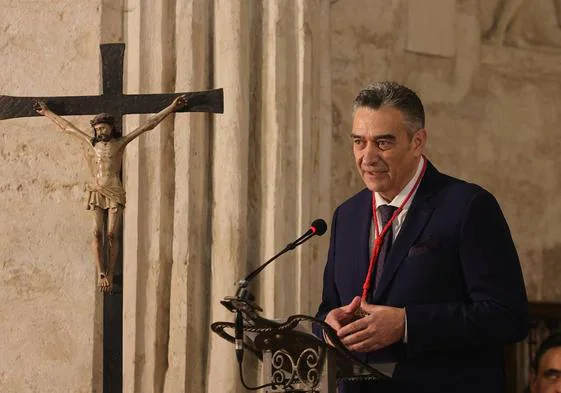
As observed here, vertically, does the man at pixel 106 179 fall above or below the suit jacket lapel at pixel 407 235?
above

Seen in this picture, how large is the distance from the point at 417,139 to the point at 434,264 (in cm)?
43

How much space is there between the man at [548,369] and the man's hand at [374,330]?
1549mm

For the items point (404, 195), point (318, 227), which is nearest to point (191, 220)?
point (318, 227)

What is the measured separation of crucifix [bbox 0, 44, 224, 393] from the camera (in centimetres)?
609

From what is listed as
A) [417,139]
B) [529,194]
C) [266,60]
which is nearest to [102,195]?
[266,60]

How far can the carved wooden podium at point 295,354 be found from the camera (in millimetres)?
4406

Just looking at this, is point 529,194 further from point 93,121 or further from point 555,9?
point 93,121

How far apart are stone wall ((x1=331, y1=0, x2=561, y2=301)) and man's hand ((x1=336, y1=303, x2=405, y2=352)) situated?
2809 mm

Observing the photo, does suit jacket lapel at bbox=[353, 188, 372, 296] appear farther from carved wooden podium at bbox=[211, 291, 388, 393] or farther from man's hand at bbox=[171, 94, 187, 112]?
man's hand at bbox=[171, 94, 187, 112]

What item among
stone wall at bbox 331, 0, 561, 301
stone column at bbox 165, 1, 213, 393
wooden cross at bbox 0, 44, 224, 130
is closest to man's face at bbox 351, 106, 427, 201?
wooden cross at bbox 0, 44, 224, 130

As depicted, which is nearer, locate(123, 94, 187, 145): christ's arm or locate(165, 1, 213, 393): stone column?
locate(123, 94, 187, 145): christ's arm

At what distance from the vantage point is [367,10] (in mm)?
7383

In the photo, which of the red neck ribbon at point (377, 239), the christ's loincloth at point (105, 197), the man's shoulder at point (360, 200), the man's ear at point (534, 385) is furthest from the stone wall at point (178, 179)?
the red neck ribbon at point (377, 239)

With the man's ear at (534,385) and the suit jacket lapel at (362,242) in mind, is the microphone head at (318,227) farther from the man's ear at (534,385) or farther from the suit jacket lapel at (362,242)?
the man's ear at (534,385)
